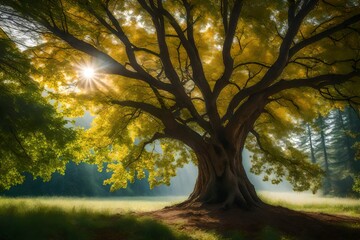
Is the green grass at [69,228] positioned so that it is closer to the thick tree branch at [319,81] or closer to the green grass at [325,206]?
the thick tree branch at [319,81]

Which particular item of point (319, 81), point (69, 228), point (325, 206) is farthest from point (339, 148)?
point (69, 228)

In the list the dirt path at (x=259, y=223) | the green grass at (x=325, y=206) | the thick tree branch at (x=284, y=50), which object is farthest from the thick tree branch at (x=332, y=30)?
the green grass at (x=325, y=206)

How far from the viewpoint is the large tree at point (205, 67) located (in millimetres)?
10414

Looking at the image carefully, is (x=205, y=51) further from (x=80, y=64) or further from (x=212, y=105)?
(x=80, y=64)

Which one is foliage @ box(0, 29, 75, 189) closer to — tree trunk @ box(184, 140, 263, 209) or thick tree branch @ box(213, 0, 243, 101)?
thick tree branch @ box(213, 0, 243, 101)

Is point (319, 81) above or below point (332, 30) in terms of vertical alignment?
below

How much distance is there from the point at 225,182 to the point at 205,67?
569cm

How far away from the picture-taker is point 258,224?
988 cm

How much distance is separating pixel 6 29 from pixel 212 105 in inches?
308

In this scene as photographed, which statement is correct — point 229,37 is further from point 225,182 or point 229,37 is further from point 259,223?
point 259,223

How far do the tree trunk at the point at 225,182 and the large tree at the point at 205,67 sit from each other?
46 mm

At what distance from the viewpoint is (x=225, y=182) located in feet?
43.0

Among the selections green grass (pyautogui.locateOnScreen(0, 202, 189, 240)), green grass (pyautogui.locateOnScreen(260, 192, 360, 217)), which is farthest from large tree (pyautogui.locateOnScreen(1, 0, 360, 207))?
green grass (pyautogui.locateOnScreen(0, 202, 189, 240))

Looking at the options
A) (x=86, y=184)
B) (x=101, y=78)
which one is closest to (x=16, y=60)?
(x=101, y=78)
